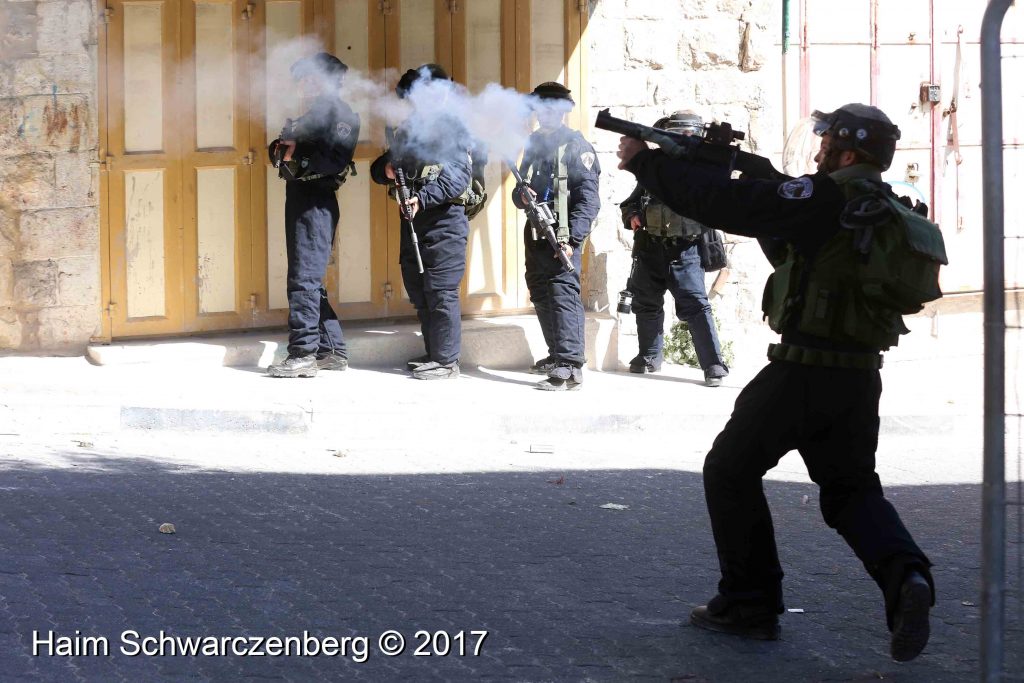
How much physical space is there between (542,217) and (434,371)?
4.19ft

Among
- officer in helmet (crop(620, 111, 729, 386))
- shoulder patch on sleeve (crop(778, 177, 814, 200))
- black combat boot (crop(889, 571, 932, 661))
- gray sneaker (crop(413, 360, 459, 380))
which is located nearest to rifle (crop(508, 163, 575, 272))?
officer in helmet (crop(620, 111, 729, 386))

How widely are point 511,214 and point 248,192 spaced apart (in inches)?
78.4

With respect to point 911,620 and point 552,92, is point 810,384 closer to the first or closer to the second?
point 911,620

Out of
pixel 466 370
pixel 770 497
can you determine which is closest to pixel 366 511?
pixel 770 497

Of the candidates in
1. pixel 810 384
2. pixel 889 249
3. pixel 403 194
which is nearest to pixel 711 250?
pixel 403 194

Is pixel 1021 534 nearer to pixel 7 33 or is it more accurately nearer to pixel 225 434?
pixel 225 434

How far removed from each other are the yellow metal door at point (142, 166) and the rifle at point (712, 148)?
222 inches

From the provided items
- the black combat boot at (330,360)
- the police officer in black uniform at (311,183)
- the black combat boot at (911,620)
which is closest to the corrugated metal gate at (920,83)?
the police officer in black uniform at (311,183)

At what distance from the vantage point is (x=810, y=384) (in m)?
4.64

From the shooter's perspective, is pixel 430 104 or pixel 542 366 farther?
pixel 542 366

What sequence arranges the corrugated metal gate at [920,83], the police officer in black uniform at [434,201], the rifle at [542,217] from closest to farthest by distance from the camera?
the police officer in black uniform at [434,201], the rifle at [542,217], the corrugated metal gate at [920,83]

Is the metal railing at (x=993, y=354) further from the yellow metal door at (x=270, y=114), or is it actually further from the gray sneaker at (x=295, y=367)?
the yellow metal door at (x=270, y=114)

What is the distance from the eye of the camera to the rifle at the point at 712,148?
4.66 metres

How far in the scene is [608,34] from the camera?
10625 mm
